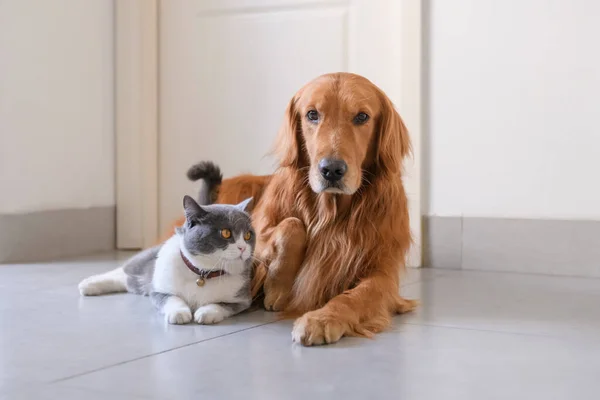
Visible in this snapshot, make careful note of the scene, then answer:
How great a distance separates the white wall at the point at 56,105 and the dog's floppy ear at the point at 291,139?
1.30 metres

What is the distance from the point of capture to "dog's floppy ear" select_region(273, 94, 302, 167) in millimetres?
1873

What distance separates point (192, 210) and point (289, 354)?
45cm

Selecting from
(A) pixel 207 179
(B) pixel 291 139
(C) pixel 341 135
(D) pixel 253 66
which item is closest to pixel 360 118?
(C) pixel 341 135

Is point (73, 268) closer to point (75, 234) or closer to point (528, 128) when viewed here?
point (75, 234)

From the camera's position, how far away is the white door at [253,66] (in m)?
2.81

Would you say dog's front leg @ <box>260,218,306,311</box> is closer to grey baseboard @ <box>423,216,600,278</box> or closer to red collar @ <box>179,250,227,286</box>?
red collar @ <box>179,250,227,286</box>

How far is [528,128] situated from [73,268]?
5.34 ft

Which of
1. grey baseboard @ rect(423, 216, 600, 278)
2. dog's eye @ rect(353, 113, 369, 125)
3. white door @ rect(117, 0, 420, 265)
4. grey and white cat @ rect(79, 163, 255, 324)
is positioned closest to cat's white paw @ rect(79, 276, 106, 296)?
grey and white cat @ rect(79, 163, 255, 324)

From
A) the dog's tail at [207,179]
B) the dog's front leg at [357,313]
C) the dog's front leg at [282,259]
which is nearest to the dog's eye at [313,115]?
the dog's front leg at [282,259]

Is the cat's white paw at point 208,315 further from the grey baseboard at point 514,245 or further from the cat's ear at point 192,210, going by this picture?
the grey baseboard at point 514,245

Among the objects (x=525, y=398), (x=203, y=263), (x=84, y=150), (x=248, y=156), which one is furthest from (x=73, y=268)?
(x=525, y=398)

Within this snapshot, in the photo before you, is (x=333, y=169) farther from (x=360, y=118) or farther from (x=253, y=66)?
(x=253, y=66)

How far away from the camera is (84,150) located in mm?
3104

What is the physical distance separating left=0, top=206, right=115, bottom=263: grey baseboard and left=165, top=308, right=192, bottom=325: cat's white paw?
4.37ft
